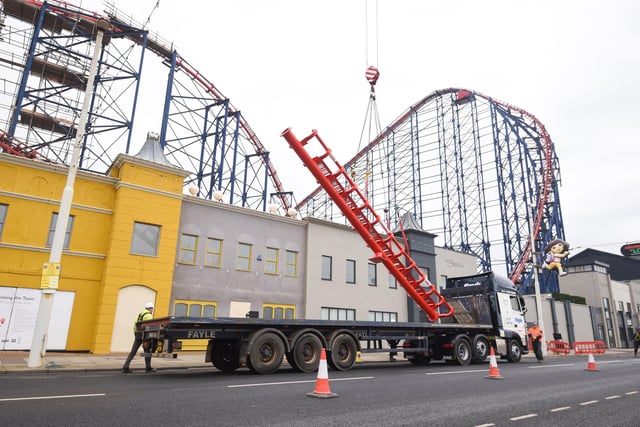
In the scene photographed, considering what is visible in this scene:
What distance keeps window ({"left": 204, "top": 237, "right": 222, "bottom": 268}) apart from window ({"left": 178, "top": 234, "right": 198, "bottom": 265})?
64 cm

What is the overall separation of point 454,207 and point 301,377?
37.5 m

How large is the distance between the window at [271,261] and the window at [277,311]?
1895 mm

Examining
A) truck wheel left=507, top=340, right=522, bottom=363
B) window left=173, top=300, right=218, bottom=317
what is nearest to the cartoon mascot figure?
truck wheel left=507, top=340, right=522, bottom=363

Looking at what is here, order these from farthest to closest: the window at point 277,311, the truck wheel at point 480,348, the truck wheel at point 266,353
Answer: the window at point 277,311 → the truck wheel at point 480,348 → the truck wheel at point 266,353

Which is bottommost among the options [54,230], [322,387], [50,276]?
[322,387]

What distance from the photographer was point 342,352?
13172 mm

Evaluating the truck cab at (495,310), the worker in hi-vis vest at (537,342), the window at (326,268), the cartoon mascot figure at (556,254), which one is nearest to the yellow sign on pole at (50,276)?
the truck cab at (495,310)

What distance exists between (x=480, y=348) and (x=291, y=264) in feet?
37.8

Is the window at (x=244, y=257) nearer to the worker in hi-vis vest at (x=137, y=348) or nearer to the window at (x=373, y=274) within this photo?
the window at (x=373, y=274)

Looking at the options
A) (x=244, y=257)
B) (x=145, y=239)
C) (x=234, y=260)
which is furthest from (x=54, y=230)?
(x=244, y=257)

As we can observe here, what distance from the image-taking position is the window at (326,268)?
2625 cm

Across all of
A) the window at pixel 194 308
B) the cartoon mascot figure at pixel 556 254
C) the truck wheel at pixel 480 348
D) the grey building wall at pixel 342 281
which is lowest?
the truck wheel at pixel 480 348

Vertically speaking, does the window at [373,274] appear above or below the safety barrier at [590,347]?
above

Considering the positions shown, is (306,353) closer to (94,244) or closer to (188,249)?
(188,249)
